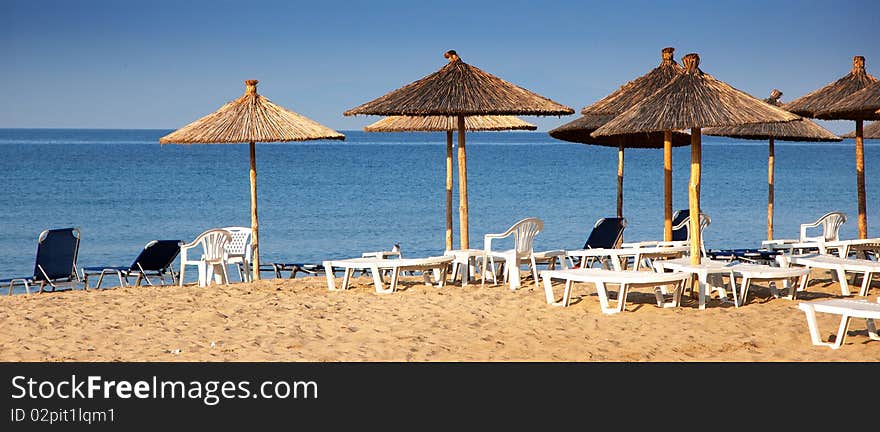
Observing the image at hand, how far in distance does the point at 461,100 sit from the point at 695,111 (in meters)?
2.15

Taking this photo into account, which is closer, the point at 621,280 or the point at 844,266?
the point at 621,280

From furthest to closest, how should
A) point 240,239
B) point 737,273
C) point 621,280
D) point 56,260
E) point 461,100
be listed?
point 240,239 → point 56,260 → point 461,100 → point 737,273 → point 621,280

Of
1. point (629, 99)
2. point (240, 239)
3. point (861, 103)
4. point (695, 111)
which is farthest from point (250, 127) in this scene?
point (861, 103)

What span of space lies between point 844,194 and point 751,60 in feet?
72.9

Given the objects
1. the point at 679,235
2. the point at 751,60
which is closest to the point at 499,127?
the point at 679,235

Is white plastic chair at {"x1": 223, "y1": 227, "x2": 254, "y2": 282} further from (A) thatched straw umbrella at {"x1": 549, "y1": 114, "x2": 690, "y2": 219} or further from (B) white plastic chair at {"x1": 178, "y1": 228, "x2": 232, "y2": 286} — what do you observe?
(A) thatched straw umbrella at {"x1": 549, "y1": 114, "x2": 690, "y2": 219}

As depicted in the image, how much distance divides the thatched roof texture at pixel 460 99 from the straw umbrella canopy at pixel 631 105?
72 cm

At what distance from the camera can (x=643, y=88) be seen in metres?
10.3

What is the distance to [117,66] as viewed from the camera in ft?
243

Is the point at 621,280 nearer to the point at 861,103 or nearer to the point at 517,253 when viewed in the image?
the point at 517,253

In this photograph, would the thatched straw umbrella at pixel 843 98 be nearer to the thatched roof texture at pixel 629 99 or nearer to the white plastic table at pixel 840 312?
the thatched roof texture at pixel 629 99

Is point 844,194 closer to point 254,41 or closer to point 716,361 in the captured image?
point 716,361
